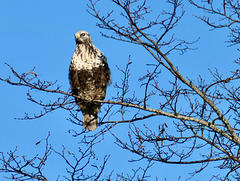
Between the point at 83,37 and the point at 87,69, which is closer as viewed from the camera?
the point at 87,69

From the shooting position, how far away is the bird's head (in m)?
7.80

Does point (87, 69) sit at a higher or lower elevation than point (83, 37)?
lower

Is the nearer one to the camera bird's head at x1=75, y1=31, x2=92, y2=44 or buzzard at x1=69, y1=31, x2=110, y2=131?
buzzard at x1=69, y1=31, x2=110, y2=131

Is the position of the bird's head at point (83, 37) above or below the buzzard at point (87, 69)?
above

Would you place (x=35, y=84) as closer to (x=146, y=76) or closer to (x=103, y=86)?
(x=146, y=76)

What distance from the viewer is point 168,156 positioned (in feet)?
20.8

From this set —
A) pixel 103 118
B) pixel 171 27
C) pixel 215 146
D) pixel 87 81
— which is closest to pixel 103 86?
pixel 87 81

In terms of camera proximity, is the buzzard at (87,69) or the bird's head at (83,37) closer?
the buzzard at (87,69)

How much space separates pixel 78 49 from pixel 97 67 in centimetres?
45

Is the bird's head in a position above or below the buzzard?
above

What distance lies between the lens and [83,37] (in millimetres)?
7855

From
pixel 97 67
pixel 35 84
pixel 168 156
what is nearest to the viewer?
pixel 35 84

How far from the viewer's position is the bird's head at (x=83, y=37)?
7.80 meters

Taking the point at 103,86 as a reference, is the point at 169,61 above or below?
below
